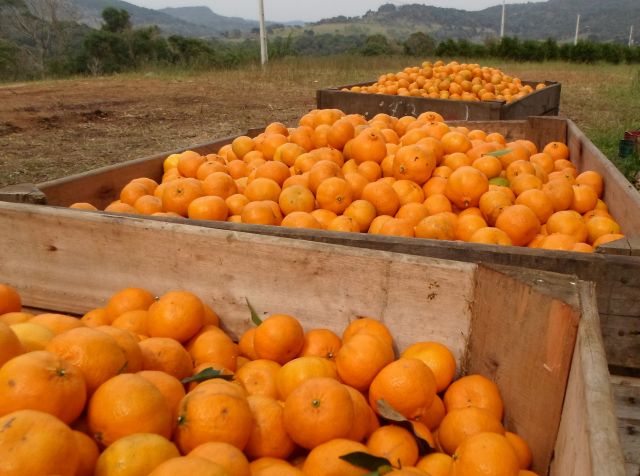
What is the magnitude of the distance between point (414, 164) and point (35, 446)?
2241mm

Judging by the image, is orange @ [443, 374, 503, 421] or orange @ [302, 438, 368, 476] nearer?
orange @ [302, 438, 368, 476]

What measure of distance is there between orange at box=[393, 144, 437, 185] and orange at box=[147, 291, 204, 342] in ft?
4.67

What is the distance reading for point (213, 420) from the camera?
1.39 meters

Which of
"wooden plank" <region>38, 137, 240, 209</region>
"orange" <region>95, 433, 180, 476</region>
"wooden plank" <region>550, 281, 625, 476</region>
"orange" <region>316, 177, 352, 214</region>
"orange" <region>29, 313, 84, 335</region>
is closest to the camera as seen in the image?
"wooden plank" <region>550, 281, 625, 476</region>

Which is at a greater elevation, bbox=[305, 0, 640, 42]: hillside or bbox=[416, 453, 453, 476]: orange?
bbox=[305, 0, 640, 42]: hillside

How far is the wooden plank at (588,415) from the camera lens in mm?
1049

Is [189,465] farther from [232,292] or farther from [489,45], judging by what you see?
[489,45]

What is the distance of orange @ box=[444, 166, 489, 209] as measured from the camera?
2.72m

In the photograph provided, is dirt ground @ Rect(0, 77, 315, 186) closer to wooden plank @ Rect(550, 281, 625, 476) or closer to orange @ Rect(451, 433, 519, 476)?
orange @ Rect(451, 433, 519, 476)

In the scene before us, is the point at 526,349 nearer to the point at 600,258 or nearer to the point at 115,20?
the point at 600,258

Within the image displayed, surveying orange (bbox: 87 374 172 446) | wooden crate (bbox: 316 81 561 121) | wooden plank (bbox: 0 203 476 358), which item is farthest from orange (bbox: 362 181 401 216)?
wooden crate (bbox: 316 81 561 121)

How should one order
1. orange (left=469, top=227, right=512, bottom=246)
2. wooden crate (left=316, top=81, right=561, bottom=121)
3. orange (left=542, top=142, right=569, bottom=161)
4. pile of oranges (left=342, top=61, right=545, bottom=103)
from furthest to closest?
pile of oranges (left=342, top=61, right=545, bottom=103) → wooden crate (left=316, top=81, right=561, bottom=121) → orange (left=542, top=142, right=569, bottom=161) → orange (left=469, top=227, right=512, bottom=246)

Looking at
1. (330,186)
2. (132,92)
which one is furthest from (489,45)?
(330,186)

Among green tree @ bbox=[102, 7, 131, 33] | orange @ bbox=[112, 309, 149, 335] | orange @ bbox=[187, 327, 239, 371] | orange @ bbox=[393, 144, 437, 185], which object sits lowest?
orange @ bbox=[187, 327, 239, 371]
